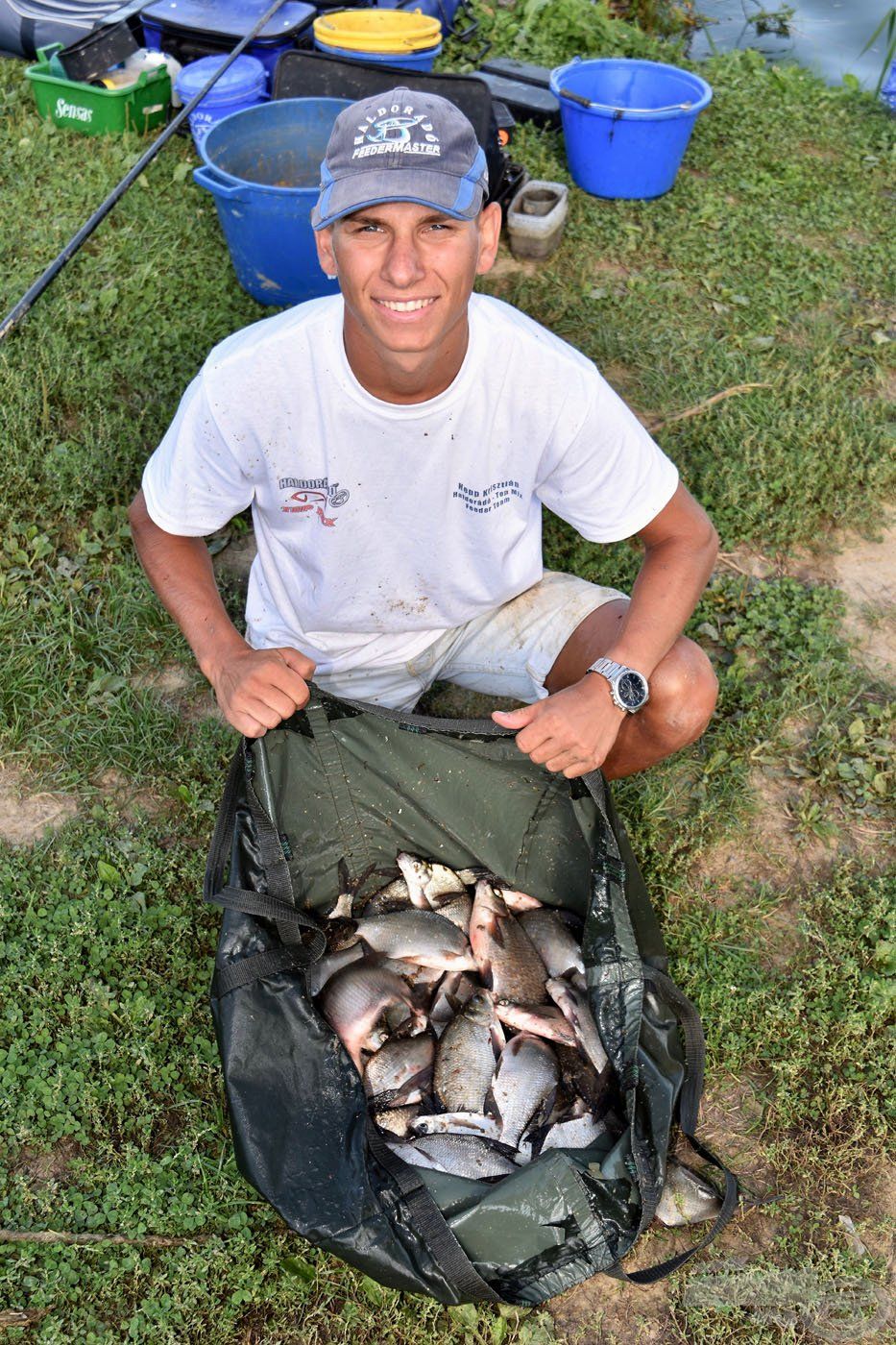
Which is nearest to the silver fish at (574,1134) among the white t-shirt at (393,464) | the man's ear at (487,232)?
the white t-shirt at (393,464)

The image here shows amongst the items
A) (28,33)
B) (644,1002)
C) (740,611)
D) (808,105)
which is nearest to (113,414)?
(740,611)

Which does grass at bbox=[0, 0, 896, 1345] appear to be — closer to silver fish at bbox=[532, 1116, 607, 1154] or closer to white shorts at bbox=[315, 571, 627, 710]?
silver fish at bbox=[532, 1116, 607, 1154]

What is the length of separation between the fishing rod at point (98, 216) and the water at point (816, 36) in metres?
3.91

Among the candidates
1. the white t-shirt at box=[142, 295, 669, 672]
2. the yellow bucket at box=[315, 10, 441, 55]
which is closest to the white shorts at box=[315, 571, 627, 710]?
the white t-shirt at box=[142, 295, 669, 672]

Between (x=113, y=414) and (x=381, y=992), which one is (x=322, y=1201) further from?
(x=113, y=414)

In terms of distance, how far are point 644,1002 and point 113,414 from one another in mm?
2776

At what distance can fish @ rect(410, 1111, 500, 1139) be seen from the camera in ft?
7.82

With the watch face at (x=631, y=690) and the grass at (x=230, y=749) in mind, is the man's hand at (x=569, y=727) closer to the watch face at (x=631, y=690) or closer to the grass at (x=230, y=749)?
the watch face at (x=631, y=690)

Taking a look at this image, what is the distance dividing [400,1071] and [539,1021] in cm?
33

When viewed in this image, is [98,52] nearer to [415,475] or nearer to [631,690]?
[415,475]

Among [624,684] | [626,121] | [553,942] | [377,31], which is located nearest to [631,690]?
[624,684]

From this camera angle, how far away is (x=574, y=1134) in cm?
230

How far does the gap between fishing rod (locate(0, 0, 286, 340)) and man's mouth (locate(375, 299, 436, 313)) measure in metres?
2.04

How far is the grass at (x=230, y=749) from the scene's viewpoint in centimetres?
227
